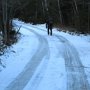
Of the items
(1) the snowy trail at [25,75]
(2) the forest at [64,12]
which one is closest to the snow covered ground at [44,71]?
(1) the snowy trail at [25,75]

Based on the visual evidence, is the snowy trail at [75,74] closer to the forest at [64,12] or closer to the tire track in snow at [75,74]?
the tire track in snow at [75,74]

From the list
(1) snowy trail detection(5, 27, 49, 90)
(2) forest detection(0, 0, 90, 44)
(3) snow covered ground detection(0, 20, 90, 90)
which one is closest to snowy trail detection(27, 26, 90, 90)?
(3) snow covered ground detection(0, 20, 90, 90)

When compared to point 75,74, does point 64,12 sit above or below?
below

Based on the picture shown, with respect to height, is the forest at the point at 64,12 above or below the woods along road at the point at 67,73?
below

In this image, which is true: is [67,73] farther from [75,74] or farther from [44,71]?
[44,71]

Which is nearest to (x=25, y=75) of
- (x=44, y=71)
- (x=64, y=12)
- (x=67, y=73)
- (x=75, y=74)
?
(x=44, y=71)

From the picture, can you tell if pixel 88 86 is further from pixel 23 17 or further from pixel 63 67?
pixel 23 17

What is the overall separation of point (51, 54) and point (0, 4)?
258 inches

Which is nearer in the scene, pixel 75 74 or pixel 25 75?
pixel 25 75

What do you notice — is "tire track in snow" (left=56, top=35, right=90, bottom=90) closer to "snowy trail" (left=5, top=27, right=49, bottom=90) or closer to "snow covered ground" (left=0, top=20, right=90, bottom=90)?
"snow covered ground" (left=0, top=20, right=90, bottom=90)

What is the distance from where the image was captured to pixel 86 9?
4659 cm

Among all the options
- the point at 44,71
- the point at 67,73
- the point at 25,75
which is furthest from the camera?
the point at 44,71

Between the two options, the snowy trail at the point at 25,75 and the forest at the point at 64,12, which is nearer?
the snowy trail at the point at 25,75

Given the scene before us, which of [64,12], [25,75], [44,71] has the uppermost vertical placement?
[25,75]
